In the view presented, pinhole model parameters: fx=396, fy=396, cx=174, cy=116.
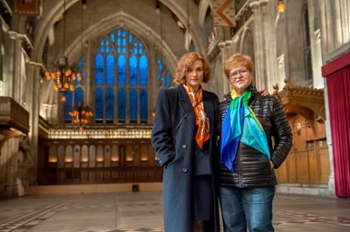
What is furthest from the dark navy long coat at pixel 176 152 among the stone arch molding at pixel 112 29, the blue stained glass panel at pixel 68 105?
the blue stained glass panel at pixel 68 105

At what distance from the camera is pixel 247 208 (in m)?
2.23

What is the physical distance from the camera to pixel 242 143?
222 cm

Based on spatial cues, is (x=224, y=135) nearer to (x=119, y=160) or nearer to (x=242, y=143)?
(x=242, y=143)

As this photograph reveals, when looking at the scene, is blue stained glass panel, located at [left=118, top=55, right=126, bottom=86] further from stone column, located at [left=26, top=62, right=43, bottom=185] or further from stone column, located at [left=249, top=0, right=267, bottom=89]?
stone column, located at [left=249, top=0, right=267, bottom=89]

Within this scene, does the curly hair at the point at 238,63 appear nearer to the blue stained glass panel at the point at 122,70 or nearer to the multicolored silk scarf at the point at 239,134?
the multicolored silk scarf at the point at 239,134

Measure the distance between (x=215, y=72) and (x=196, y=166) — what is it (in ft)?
68.5

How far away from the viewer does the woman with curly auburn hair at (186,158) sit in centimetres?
220

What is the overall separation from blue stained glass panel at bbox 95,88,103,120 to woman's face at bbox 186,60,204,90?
84.4 ft

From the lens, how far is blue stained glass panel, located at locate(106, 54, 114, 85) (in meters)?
28.3

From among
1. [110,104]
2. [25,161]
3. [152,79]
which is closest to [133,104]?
[110,104]

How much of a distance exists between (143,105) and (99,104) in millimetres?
3094

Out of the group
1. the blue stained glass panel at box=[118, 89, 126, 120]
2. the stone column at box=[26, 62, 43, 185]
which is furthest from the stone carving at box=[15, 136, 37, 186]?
the blue stained glass panel at box=[118, 89, 126, 120]

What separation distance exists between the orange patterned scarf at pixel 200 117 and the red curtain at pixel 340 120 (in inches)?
328

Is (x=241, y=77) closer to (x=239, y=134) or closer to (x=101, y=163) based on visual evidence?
(x=239, y=134)
